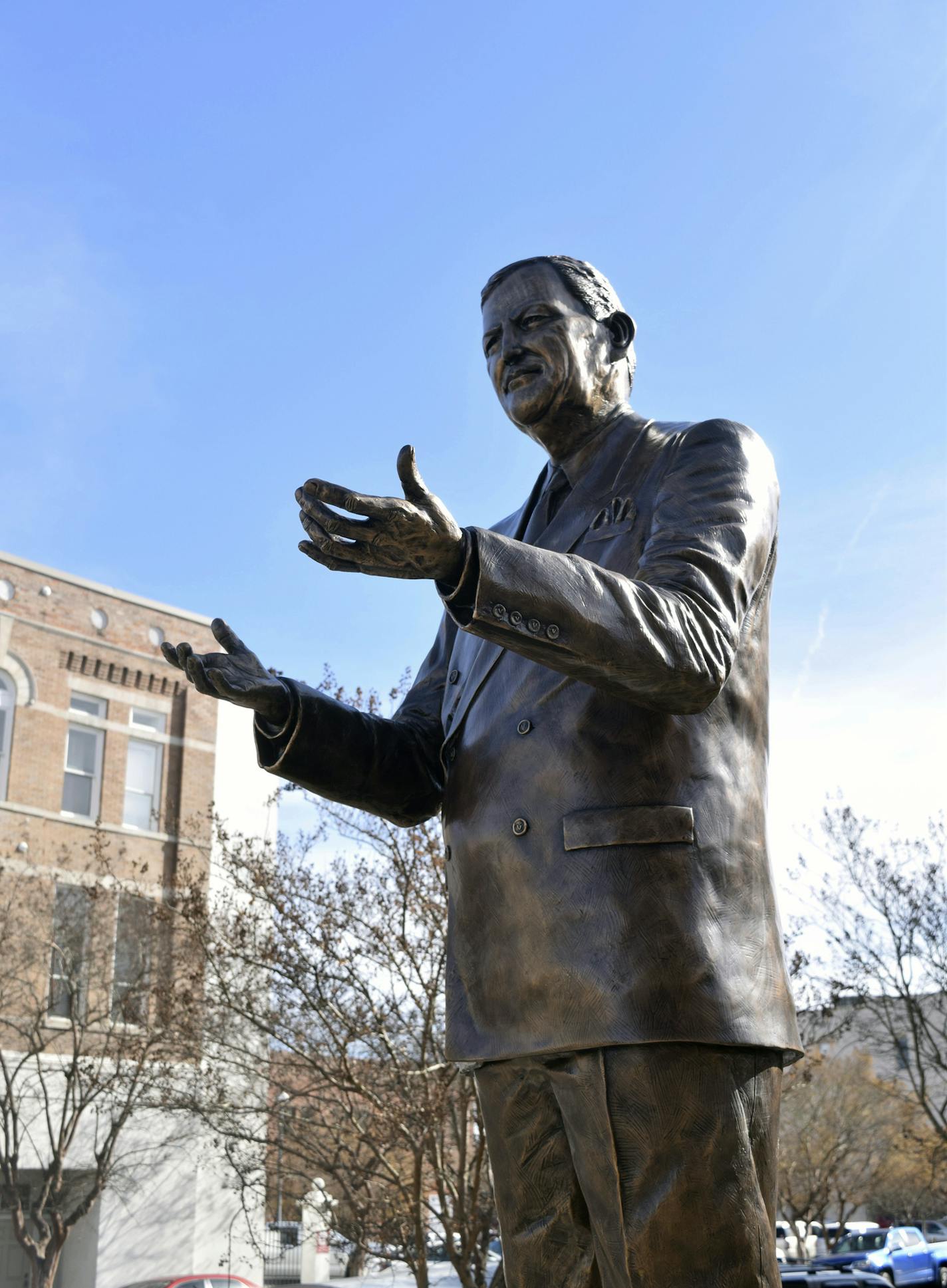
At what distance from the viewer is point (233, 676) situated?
271 centimetres

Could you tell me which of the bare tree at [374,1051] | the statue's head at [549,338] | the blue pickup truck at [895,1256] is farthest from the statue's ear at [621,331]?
the blue pickup truck at [895,1256]

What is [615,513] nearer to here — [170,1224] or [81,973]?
[81,973]

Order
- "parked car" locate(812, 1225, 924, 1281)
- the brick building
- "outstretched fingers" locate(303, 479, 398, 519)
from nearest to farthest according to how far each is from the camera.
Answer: "outstretched fingers" locate(303, 479, 398, 519), the brick building, "parked car" locate(812, 1225, 924, 1281)

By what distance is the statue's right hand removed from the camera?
2.60m

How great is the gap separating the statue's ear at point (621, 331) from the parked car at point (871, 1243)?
36.6 m

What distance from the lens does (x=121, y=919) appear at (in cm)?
2156

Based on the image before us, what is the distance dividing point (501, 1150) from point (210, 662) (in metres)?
1.09

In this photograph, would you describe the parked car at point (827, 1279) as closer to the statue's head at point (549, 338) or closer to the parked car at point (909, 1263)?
the parked car at point (909, 1263)

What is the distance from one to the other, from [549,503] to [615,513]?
35 centimetres

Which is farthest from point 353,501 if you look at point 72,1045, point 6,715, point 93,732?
point 93,732

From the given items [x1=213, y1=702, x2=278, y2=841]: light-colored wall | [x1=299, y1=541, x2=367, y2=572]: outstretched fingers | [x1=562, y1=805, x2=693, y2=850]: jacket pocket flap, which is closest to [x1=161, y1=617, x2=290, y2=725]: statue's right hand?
[x1=299, y1=541, x2=367, y2=572]: outstretched fingers

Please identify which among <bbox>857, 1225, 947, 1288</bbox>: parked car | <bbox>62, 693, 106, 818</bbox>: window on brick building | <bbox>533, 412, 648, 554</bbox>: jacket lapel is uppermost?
<bbox>62, 693, 106, 818</bbox>: window on brick building

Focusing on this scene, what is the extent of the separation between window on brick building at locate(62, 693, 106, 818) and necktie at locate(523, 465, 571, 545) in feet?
78.9

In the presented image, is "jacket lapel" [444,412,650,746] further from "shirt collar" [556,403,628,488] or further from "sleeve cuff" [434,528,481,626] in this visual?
"sleeve cuff" [434,528,481,626]
